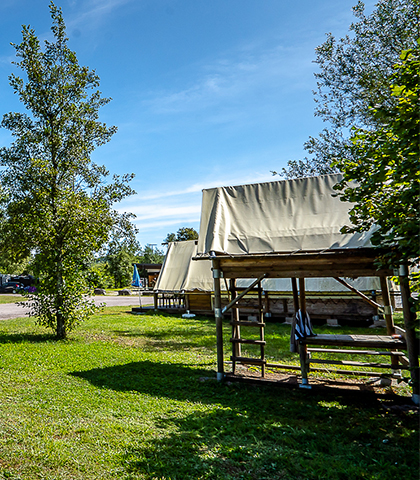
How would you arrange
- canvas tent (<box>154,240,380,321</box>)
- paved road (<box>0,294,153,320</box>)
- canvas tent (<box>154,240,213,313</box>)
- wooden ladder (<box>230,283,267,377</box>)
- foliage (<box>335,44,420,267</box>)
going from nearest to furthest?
1. foliage (<box>335,44,420,267</box>)
2. wooden ladder (<box>230,283,267,377</box>)
3. canvas tent (<box>154,240,380,321</box>)
4. canvas tent (<box>154,240,213,313</box>)
5. paved road (<box>0,294,153,320</box>)

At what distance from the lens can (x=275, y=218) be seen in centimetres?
834

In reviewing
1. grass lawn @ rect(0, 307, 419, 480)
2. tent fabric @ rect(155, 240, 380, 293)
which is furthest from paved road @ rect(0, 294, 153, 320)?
grass lawn @ rect(0, 307, 419, 480)

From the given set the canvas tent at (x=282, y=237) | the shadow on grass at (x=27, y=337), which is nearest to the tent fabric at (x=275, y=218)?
the canvas tent at (x=282, y=237)

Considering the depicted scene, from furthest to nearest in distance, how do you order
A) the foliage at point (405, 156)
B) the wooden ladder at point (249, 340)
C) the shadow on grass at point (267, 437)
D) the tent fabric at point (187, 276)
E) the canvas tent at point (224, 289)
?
the tent fabric at point (187, 276) → the canvas tent at point (224, 289) → the wooden ladder at point (249, 340) → the foliage at point (405, 156) → the shadow on grass at point (267, 437)

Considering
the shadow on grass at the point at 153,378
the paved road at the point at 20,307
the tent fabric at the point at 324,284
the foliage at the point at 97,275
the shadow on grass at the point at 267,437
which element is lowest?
the shadow on grass at the point at 267,437

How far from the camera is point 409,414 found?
5.80 m

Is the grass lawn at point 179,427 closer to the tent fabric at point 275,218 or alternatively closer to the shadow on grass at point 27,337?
the shadow on grass at point 27,337

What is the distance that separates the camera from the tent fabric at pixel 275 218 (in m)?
7.58

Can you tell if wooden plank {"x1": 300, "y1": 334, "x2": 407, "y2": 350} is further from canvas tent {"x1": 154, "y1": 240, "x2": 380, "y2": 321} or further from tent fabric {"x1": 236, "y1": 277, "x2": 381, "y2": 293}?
tent fabric {"x1": 236, "y1": 277, "x2": 381, "y2": 293}

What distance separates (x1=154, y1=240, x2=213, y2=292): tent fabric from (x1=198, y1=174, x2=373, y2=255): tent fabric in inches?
414

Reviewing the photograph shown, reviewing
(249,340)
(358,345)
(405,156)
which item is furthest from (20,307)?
(405,156)

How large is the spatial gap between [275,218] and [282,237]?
2.30 ft

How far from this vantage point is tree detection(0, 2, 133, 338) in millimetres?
11766

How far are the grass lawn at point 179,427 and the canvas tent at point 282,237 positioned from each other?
153 cm
